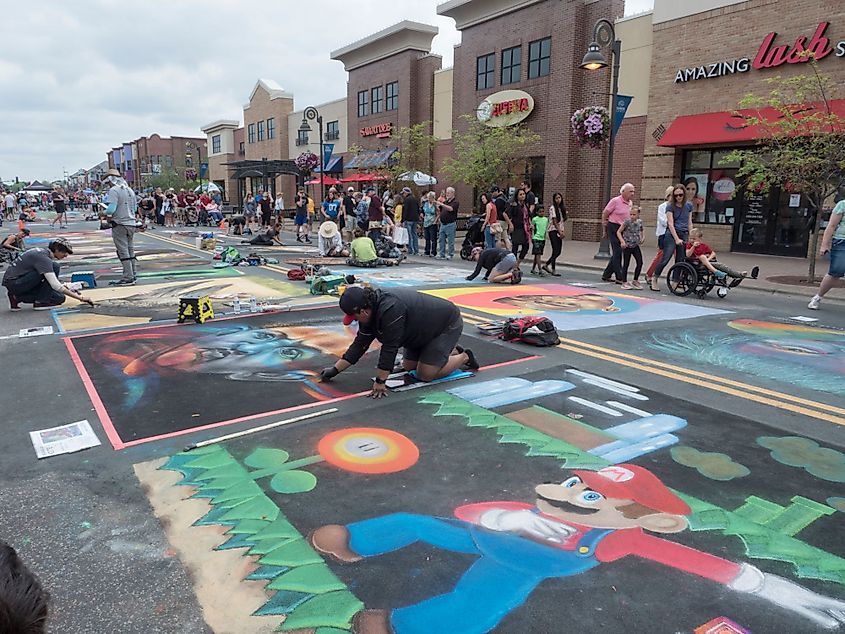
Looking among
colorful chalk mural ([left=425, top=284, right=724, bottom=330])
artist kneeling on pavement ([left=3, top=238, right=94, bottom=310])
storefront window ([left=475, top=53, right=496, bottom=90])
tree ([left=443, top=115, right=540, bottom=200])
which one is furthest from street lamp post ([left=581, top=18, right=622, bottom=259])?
artist kneeling on pavement ([left=3, top=238, right=94, bottom=310])

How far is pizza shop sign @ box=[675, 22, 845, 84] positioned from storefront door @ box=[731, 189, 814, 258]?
367cm

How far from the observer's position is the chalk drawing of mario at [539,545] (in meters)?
2.63

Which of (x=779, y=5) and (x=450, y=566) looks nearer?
(x=450, y=566)

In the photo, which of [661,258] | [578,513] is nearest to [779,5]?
[661,258]

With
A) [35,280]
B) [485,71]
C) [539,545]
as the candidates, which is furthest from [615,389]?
[485,71]

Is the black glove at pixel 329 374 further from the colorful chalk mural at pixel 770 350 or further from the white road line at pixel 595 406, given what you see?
the colorful chalk mural at pixel 770 350

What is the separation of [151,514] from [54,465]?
3.67 feet

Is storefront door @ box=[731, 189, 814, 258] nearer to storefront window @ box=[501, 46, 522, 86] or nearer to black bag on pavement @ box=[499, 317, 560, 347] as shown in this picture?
storefront window @ box=[501, 46, 522, 86]

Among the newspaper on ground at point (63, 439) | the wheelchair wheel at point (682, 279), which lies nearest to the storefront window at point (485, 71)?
the wheelchair wheel at point (682, 279)

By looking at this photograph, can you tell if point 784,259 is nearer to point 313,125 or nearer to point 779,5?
point 779,5

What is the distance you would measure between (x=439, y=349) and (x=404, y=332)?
17.2 inches

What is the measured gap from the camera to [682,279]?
37.0 ft

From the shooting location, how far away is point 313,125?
46688mm

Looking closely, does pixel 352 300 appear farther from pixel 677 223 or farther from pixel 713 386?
pixel 677 223
